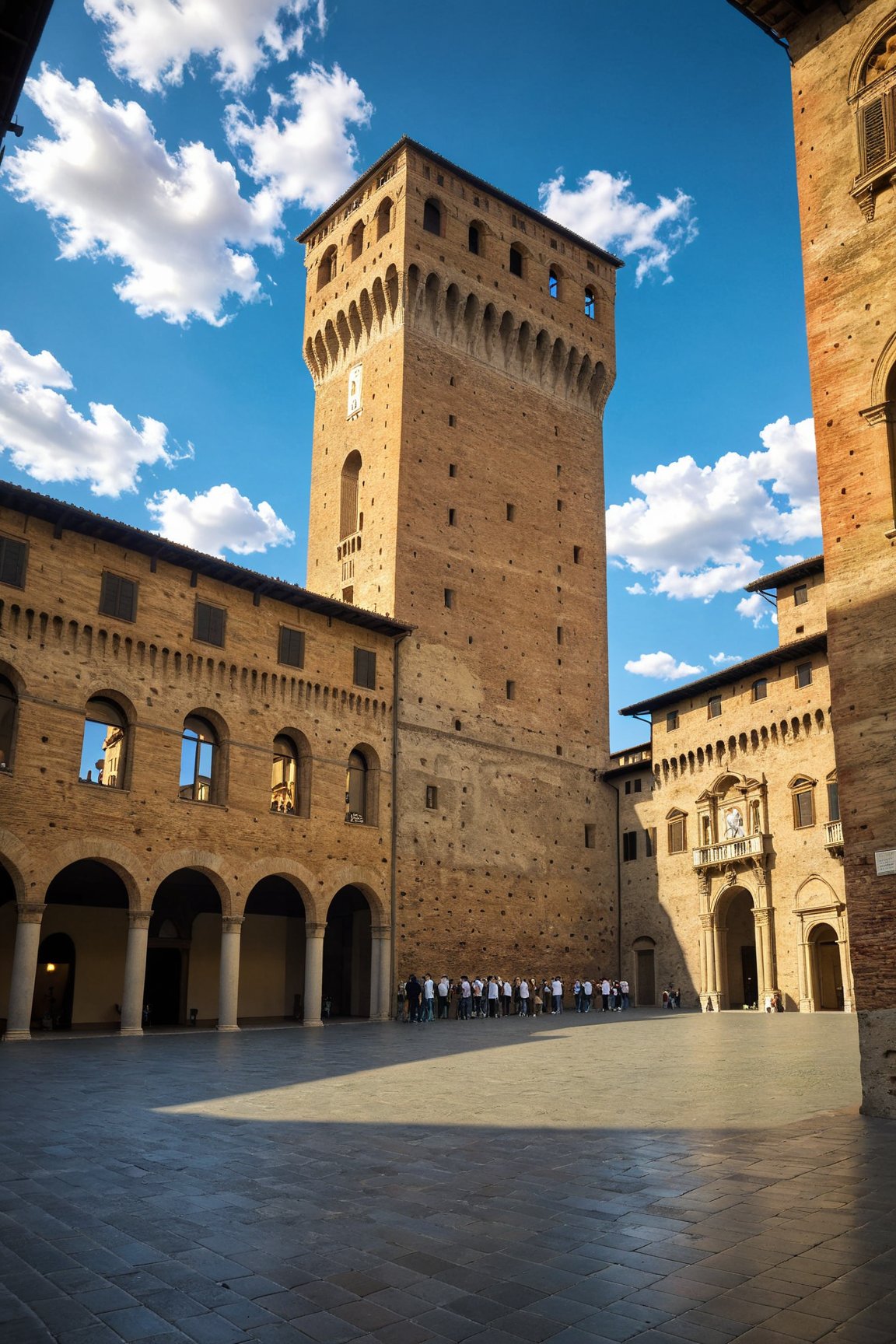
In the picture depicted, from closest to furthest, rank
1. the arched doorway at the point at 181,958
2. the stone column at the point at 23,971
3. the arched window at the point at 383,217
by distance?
1. the stone column at the point at 23,971
2. the arched doorway at the point at 181,958
3. the arched window at the point at 383,217

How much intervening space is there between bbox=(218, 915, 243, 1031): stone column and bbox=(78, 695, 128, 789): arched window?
174 inches

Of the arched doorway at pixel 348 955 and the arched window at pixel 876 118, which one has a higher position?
the arched window at pixel 876 118

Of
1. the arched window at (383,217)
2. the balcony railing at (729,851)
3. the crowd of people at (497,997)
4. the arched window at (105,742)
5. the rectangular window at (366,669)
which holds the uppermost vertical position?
the arched window at (383,217)

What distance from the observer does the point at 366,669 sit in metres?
30.0

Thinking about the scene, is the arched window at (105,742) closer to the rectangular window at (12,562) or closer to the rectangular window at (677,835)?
the rectangular window at (12,562)

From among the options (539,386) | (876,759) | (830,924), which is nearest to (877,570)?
(876,759)

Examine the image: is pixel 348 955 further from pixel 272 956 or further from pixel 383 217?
pixel 383 217

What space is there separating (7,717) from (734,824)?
21797 millimetres

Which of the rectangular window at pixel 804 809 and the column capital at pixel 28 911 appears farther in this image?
the rectangular window at pixel 804 809

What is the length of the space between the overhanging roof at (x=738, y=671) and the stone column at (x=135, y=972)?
18.6 m

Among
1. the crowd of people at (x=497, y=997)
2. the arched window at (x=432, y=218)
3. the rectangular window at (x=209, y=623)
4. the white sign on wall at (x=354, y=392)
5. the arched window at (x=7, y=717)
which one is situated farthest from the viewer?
the white sign on wall at (x=354, y=392)

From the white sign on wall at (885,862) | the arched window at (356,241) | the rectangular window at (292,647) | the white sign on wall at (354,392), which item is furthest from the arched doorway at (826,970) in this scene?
the arched window at (356,241)

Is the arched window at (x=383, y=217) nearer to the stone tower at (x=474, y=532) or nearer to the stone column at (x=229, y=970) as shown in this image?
the stone tower at (x=474, y=532)

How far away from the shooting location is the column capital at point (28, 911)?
69.1 feet
